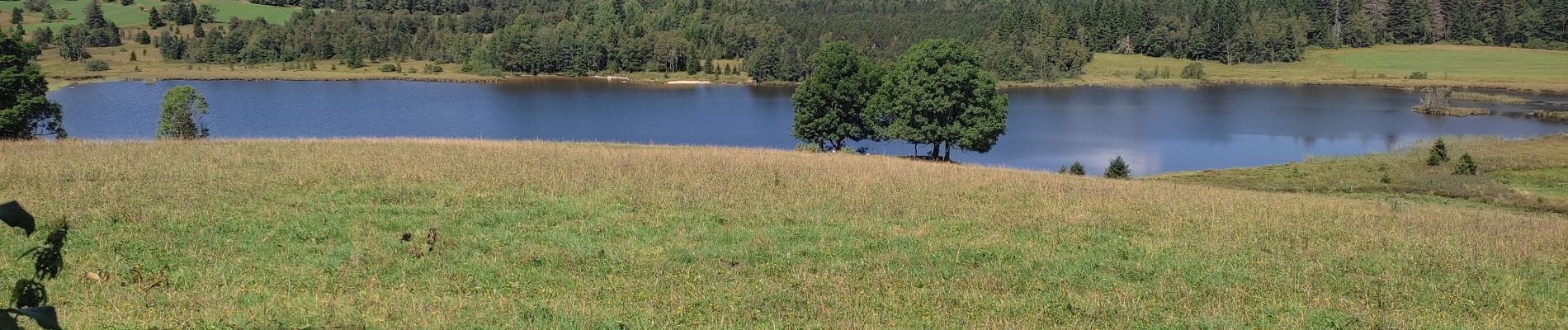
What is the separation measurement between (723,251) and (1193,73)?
156351 mm

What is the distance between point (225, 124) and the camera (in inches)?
3113

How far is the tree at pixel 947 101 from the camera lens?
4644cm

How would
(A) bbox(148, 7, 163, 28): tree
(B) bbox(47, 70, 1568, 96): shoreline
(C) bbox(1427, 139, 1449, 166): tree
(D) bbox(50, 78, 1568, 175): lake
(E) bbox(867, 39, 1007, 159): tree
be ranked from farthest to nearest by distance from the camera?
(A) bbox(148, 7, 163, 28): tree → (B) bbox(47, 70, 1568, 96): shoreline → (D) bbox(50, 78, 1568, 175): lake → (E) bbox(867, 39, 1007, 159): tree → (C) bbox(1427, 139, 1449, 166): tree

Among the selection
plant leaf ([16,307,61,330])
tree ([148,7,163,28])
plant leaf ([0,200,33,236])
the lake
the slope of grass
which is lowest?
the lake

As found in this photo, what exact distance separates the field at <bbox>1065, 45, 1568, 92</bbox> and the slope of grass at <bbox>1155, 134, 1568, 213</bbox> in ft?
313

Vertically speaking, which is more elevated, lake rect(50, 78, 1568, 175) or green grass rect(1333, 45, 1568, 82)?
green grass rect(1333, 45, 1568, 82)

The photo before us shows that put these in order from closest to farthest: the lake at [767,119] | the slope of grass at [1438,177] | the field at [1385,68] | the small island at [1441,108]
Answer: the slope of grass at [1438,177] → the lake at [767,119] → the small island at [1441,108] → the field at [1385,68]

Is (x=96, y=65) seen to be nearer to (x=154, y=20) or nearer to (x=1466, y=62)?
(x=154, y=20)

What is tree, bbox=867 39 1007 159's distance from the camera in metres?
46.4

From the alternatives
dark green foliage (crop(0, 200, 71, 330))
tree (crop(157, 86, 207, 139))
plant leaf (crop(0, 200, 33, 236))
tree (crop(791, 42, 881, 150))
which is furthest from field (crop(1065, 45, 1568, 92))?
plant leaf (crop(0, 200, 33, 236))

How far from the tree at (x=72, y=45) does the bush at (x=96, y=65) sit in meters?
10.0

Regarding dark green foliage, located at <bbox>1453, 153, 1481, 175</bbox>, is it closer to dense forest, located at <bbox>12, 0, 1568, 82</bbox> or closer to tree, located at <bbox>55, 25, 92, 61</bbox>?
dense forest, located at <bbox>12, 0, 1568, 82</bbox>

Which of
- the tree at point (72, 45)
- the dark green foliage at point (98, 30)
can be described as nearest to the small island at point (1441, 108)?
the tree at point (72, 45)

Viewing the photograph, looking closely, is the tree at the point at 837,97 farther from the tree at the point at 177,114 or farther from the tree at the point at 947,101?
the tree at the point at 177,114
